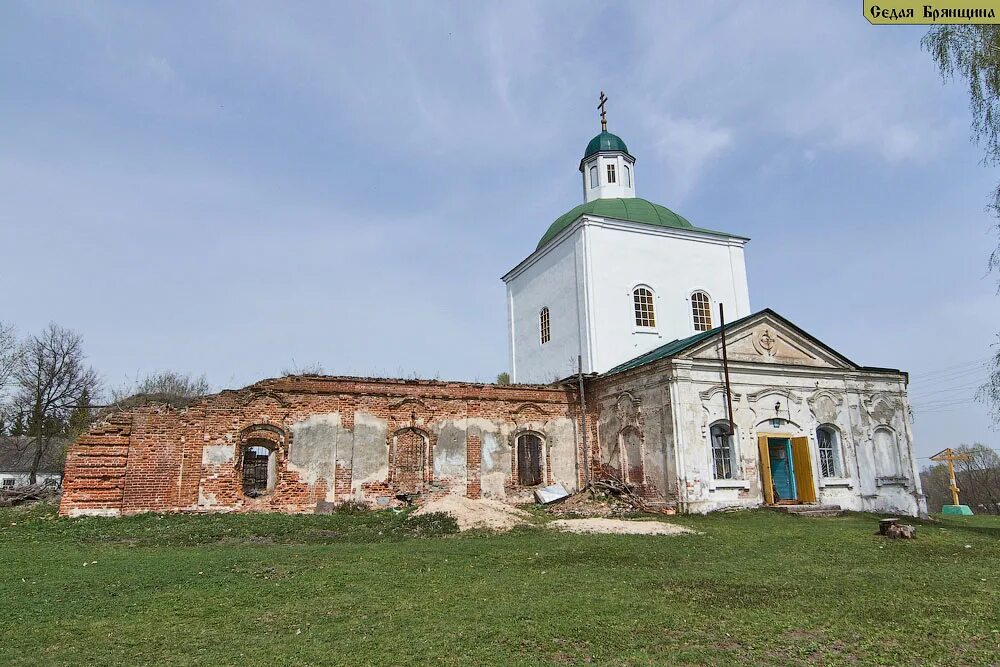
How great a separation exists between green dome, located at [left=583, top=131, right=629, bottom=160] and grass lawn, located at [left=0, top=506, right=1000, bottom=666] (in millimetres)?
17203

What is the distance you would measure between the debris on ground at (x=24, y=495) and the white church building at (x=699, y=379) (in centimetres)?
1621

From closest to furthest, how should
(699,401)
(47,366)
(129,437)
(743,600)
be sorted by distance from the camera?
(743,600), (129,437), (699,401), (47,366)

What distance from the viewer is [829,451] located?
719 inches

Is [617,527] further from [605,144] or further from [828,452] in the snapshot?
[605,144]

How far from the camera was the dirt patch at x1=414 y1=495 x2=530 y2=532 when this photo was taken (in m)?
13.2

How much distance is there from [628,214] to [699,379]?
8.57m

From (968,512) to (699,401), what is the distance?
443 inches

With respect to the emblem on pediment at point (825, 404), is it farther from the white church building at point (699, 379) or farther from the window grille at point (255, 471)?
the window grille at point (255, 471)

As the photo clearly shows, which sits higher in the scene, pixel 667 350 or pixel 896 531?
pixel 667 350

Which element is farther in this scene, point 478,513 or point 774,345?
point 774,345

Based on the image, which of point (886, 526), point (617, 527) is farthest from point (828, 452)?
point (617, 527)

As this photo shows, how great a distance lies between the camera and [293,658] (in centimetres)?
506

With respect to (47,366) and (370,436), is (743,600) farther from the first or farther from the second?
(47,366)

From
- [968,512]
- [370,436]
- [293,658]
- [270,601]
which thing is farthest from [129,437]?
[968,512]
